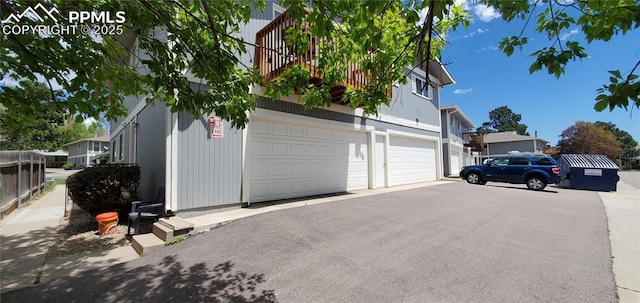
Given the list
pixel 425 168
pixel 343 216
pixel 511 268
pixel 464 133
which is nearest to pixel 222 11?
pixel 343 216

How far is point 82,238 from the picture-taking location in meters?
5.12

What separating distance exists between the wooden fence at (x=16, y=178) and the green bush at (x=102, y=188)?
3.24m

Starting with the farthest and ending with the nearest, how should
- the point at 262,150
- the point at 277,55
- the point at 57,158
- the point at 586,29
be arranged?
1. the point at 57,158
2. the point at 262,150
3. the point at 277,55
4. the point at 586,29

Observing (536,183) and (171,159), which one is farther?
(536,183)

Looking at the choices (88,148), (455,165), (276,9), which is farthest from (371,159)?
(88,148)

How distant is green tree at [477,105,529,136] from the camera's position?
7219 cm

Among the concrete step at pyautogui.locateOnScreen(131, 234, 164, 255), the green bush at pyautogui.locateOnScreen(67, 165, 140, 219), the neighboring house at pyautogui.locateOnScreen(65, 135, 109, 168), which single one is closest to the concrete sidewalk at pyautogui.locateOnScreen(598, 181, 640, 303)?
the concrete step at pyautogui.locateOnScreen(131, 234, 164, 255)

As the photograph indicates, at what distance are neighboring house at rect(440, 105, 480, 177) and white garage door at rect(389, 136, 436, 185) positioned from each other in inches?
186

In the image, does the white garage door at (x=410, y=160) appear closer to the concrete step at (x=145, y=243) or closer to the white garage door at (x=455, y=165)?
the white garage door at (x=455, y=165)

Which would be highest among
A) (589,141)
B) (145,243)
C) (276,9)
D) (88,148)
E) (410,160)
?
(276,9)

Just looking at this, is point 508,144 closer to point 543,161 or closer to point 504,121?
point 543,161

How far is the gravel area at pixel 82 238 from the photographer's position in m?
4.48

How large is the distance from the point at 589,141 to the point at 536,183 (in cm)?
3650

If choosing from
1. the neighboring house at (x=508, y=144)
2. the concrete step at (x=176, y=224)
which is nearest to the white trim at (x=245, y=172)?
the concrete step at (x=176, y=224)
